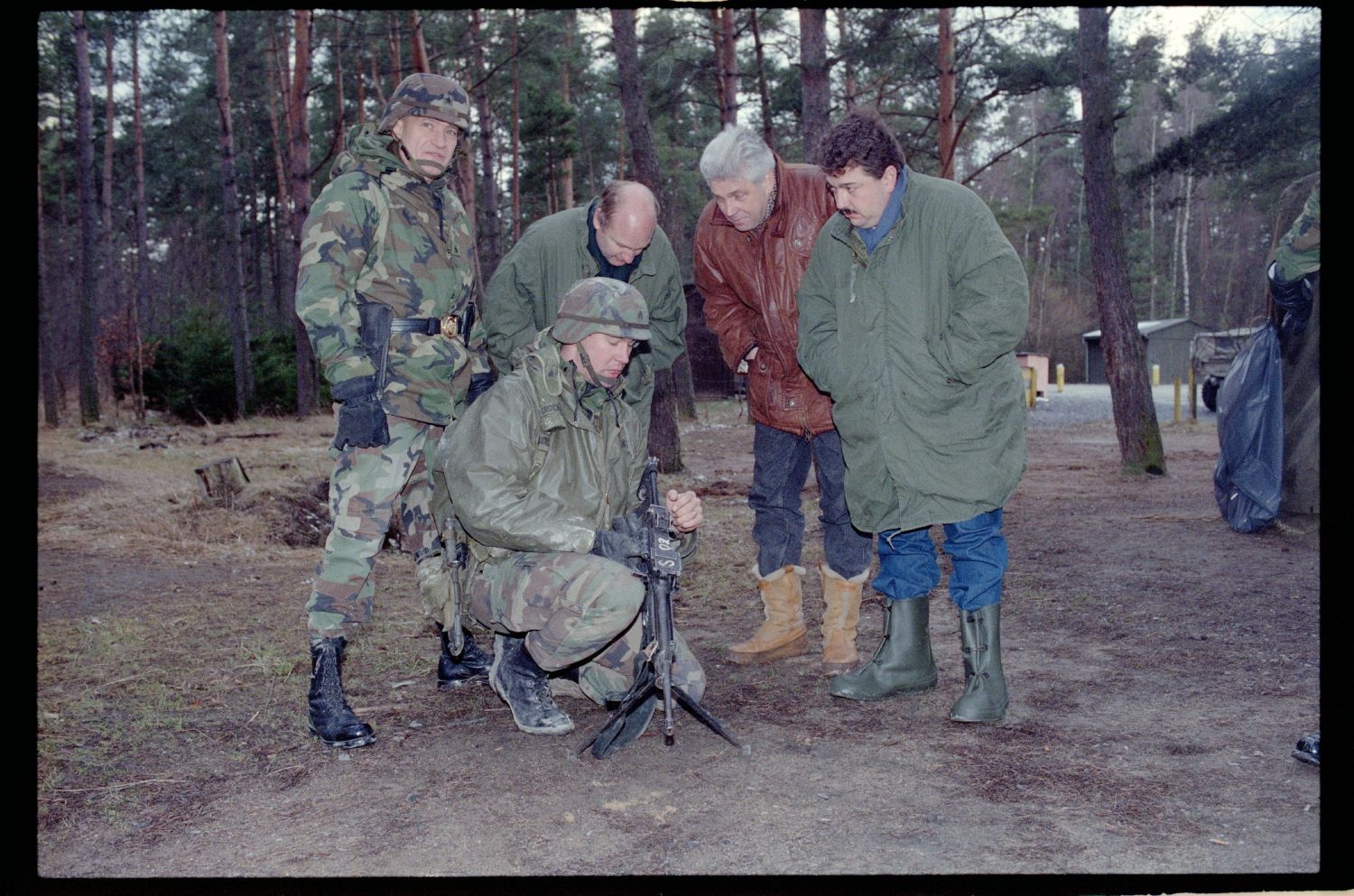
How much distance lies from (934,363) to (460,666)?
2.22 metres

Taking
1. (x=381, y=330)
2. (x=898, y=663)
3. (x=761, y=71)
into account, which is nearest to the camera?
(x=381, y=330)

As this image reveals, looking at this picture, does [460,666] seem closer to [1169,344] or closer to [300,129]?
[300,129]

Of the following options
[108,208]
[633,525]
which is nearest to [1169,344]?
[108,208]

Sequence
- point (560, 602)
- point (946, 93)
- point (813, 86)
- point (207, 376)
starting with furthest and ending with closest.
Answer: point (207, 376)
point (946, 93)
point (813, 86)
point (560, 602)

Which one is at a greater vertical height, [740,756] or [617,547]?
[617,547]

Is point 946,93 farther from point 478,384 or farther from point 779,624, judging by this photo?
point 478,384

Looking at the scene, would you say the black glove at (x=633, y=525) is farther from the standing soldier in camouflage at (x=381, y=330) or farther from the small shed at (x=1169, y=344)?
the small shed at (x=1169, y=344)

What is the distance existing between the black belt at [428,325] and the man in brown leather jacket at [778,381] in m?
1.08

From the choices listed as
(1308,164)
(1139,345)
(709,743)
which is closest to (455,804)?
(709,743)

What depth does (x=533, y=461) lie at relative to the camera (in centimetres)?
375

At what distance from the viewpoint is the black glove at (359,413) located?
3775 mm

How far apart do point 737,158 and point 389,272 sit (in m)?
1.38

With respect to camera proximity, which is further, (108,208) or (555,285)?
(108,208)

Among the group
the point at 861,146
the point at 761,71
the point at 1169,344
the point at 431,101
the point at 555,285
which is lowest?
the point at 555,285
